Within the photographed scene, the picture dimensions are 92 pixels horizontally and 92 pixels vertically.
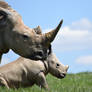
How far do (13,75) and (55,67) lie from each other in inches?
39.8

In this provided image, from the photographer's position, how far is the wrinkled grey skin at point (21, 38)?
568 centimetres

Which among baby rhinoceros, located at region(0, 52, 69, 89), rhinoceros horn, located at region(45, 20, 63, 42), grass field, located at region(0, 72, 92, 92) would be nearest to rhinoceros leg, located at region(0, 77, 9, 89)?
baby rhinoceros, located at region(0, 52, 69, 89)

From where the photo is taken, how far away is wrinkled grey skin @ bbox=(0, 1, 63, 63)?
568 centimetres

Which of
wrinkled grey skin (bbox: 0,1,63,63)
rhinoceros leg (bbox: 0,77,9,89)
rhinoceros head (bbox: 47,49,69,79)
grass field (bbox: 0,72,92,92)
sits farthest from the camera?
rhinoceros head (bbox: 47,49,69,79)

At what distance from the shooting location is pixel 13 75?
7.23m

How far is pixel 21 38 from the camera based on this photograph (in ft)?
18.9

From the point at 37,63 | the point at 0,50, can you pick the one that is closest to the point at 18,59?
the point at 37,63

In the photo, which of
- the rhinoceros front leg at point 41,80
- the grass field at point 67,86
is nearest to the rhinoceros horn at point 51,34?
the grass field at point 67,86

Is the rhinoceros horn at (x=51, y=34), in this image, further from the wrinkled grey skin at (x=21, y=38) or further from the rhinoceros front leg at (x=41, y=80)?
the rhinoceros front leg at (x=41, y=80)

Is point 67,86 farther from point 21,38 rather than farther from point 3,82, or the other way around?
point 21,38

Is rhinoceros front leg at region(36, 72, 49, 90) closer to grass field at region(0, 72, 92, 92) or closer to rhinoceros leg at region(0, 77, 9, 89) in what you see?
grass field at region(0, 72, 92, 92)

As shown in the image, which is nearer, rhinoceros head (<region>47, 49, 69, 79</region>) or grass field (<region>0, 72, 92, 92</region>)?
grass field (<region>0, 72, 92, 92</region>)

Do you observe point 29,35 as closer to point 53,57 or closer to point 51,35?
point 51,35

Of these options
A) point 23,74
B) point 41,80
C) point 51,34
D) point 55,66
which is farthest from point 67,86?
point 51,34
